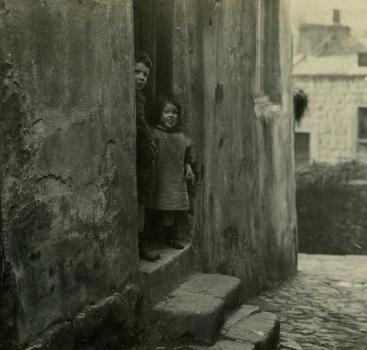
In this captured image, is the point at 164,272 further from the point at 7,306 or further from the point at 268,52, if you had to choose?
the point at 268,52

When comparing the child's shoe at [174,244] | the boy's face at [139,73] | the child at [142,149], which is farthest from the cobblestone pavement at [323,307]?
A: the boy's face at [139,73]

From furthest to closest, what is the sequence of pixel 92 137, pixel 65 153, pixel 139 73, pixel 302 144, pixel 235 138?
pixel 302 144 < pixel 235 138 < pixel 139 73 < pixel 92 137 < pixel 65 153

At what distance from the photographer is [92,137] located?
13.0ft

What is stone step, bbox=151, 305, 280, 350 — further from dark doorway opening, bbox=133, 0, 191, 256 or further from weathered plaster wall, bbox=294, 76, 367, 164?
weathered plaster wall, bbox=294, 76, 367, 164

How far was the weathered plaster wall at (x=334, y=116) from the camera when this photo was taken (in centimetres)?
2061

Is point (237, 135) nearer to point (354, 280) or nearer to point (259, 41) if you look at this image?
point (259, 41)

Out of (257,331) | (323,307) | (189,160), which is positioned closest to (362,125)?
(323,307)

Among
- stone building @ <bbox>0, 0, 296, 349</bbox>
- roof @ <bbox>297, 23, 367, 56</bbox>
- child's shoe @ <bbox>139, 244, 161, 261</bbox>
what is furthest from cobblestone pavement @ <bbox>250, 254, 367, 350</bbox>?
roof @ <bbox>297, 23, 367, 56</bbox>

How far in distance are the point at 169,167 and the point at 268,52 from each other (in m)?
3.94

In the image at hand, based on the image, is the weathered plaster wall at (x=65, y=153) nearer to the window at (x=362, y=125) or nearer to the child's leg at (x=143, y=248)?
the child's leg at (x=143, y=248)

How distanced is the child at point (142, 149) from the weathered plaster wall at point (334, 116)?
53.8ft

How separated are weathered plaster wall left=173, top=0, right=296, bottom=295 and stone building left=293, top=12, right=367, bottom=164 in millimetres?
11499

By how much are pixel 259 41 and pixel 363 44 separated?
16987 mm

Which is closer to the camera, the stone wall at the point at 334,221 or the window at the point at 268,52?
the window at the point at 268,52
